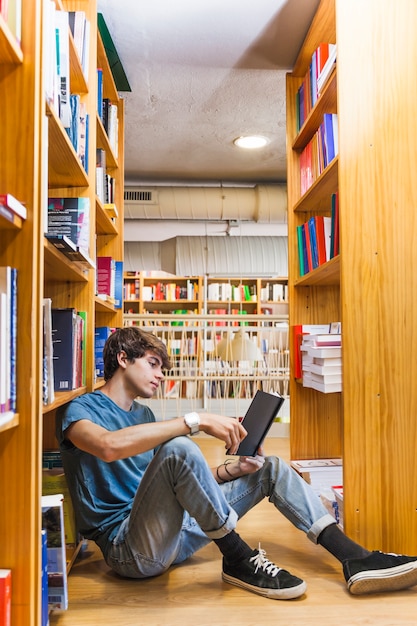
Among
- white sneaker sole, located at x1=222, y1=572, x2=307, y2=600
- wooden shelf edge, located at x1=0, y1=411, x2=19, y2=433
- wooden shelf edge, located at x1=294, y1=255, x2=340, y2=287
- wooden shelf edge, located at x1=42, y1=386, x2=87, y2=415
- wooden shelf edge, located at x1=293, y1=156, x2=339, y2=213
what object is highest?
wooden shelf edge, located at x1=293, y1=156, x2=339, y2=213

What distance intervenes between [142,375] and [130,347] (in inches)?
4.2

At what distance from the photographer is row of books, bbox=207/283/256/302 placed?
22.0 ft

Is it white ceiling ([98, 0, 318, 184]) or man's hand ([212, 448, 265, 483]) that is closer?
man's hand ([212, 448, 265, 483])

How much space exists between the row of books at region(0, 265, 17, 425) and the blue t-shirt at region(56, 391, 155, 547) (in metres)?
0.47

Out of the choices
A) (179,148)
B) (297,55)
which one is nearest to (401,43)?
(297,55)

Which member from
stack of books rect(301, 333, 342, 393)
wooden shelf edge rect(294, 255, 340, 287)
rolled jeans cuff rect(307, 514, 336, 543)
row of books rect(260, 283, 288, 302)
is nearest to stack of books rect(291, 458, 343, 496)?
stack of books rect(301, 333, 342, 393)

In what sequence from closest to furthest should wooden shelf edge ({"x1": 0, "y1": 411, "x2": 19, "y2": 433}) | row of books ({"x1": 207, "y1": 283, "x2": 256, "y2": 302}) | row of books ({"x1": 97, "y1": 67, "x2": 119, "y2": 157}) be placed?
wooden shelf edge ({"x1": 0, "y1": 411, "x2": 19, "y2": 433}) < row of books ({"x1": 97, "y1": 67, "x2": 119, "y2": 157}) < row of books ({"x1": 207, "y1": 283, "x2": 256, "y2": 302})

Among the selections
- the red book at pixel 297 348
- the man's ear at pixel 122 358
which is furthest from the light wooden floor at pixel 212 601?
the red book at pixel 297 348

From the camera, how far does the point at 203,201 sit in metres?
5.27

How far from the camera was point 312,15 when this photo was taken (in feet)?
8.41

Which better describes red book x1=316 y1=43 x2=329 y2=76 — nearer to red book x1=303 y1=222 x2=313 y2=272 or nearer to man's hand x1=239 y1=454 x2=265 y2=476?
red book x1=303 y1=222 x2=313 y2=272

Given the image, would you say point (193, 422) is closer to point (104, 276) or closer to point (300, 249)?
point (104, 276)

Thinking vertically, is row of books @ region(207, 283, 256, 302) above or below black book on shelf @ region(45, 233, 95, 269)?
above

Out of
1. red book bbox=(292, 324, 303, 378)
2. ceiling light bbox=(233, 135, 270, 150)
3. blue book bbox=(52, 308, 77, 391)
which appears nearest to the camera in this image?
blue book bbox=(52, 308, 77, 391)
